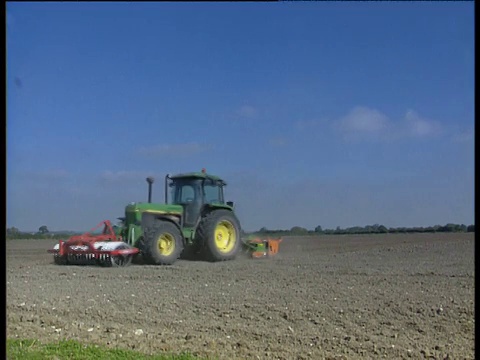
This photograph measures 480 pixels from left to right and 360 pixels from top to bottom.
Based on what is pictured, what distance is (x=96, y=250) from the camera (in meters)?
10.6

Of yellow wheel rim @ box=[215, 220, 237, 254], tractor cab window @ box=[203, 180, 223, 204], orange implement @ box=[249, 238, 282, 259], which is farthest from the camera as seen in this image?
orange implement @ box=[249, 238, 282, 259]

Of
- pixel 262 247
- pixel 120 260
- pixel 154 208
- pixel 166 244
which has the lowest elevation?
pixel 120 260

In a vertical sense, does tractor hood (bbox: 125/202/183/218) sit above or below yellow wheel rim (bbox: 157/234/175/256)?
above

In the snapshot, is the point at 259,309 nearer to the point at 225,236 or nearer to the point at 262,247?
the point at 225,236

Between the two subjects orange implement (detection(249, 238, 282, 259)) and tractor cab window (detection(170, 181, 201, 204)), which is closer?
tractor cab window (detection(170, 181, 201, 204))

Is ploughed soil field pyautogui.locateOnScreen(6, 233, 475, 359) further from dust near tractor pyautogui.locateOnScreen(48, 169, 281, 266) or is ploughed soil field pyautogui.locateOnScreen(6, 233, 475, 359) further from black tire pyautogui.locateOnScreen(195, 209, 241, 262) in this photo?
black tire pyautogui.locateOnScreen(195, 209, 241, 262)

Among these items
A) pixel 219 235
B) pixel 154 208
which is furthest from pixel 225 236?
pixel 154 208

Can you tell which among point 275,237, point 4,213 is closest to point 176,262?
point 275,237

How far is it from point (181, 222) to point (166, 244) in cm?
43

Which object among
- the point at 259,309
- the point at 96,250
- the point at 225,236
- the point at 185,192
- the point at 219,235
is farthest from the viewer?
the point at 225,236

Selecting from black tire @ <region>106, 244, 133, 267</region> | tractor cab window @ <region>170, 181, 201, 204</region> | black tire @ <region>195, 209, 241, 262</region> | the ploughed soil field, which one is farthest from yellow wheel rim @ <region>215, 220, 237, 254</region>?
black tire @ <region>106, 244, 133, 267</region>

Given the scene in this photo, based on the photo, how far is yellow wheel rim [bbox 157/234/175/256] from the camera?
11.0 meters

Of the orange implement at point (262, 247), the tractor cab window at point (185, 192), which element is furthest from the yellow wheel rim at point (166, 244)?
the orange implement at point (262, 247)

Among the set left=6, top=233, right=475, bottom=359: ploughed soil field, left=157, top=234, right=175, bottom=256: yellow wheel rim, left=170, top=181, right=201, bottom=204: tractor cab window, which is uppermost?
left=170, top=181, right=201, bottom=204: tractor cab window
